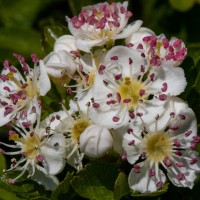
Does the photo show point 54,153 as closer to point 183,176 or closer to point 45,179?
point 45,179

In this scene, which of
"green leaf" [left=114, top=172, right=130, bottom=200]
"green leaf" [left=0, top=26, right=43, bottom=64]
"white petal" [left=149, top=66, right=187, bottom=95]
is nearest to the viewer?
"green leaf" [left=114, top=172, right=130, bottom=200]

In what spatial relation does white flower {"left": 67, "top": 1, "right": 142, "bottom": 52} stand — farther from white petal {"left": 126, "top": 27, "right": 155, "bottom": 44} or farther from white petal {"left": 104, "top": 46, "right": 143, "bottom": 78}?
white petal {"left": 104, "top": 46, "right": 143, "bottom": 78}

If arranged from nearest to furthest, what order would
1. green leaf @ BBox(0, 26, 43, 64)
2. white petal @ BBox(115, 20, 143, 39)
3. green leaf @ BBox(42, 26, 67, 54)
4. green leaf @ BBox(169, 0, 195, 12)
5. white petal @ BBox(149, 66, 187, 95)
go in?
white petal @ BBox(149, 66, 187, 95)
white petal @ BBox(115, 20, 143, 39)
green leaf @ BBox(42, 26, 67, 54)
green leaf @ BBox(169, 0, 195, 12)
green leaf @ BBox(0, 26, 43, 64)

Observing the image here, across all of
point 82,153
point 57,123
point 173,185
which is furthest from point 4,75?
point 173,185

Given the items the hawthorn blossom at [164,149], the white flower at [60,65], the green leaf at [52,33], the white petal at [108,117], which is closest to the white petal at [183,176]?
the hawthorn blossom at [164,149]

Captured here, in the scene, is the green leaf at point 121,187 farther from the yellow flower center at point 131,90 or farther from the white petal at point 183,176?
the yellow flower center at point 131,90

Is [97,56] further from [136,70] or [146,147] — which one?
[146,147]

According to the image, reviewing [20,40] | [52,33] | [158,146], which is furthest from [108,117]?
[20,40]

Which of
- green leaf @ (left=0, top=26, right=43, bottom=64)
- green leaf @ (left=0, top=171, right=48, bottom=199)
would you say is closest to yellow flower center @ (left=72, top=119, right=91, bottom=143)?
green leaf @ (left=0, top=171, right=48, bottom=199)
